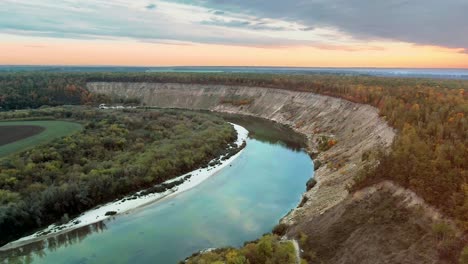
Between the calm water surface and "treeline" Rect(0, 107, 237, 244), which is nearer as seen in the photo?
the calm water surface

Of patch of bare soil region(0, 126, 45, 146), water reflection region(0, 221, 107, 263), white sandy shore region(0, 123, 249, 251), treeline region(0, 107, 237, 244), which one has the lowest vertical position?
water reflection region(0, 221, 107, 263)

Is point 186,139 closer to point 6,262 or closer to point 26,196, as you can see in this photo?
point 26,196

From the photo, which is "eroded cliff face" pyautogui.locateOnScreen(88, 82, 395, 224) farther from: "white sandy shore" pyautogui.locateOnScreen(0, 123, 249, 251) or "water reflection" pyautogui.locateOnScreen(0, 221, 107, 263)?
"water reflection" pyautogui.locateOnScreen(0, 221, 107, 263)

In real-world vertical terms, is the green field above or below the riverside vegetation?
below

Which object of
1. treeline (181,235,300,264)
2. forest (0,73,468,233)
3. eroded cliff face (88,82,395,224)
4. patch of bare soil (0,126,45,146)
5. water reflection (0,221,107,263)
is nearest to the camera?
treeline (181,235,300,264)

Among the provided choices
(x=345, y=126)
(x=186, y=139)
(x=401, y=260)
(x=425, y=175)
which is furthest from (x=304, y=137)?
(x=401, y=260)

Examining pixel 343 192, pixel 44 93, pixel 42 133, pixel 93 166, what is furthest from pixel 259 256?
pixel 44 93

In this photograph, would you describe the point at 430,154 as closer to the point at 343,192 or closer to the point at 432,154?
the point at 432,154

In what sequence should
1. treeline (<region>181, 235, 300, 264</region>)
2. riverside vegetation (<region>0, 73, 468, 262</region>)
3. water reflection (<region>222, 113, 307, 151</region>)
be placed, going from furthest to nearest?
water reflection (<region>222, 113, 307, 151</region>) < riverside vegetation (<region>0, 73, 468, 262</region>) < treeline (<region>181, 235, 300, 264</region>)

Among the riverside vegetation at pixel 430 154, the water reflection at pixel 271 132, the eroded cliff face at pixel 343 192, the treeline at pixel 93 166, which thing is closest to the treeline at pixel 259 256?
the eroded cliff face at pixel 343 192

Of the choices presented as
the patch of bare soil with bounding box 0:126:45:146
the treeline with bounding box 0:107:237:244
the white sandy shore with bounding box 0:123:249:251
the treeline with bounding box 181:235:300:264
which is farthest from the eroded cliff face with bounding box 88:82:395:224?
A: the patch of bare soil with bounding box 0:126:45:146
